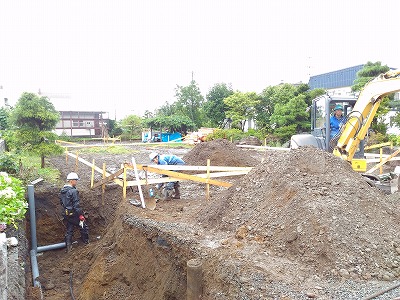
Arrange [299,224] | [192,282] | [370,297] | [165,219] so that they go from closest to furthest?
1. [370,297]
2. [192,282]
3. [299,224]
4. [165,219]

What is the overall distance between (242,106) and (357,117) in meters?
24.1

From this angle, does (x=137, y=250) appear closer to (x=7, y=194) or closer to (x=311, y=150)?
(x=7, y=194)

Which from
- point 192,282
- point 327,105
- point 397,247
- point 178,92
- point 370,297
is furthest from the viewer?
point 178,92

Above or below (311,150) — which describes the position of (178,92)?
above

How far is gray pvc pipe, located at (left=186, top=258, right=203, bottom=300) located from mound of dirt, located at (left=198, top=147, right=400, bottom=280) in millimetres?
1363

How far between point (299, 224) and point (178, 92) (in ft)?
123

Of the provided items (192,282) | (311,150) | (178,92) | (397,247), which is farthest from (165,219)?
(178,92)

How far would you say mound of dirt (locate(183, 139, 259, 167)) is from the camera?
15281mm

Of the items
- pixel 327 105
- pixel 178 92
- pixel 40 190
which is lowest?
pixel 40 190

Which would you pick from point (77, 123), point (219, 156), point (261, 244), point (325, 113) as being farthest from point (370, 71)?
point (77, 123)

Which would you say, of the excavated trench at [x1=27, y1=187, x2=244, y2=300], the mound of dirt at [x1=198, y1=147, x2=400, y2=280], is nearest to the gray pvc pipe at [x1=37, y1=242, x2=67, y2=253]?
the excavated trench at [x1=27, y1=187, x2=244, y2=300]

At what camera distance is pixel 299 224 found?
528 centimetres

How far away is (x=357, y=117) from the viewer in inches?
330

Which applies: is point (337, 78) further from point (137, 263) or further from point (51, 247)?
point (137, 263)
